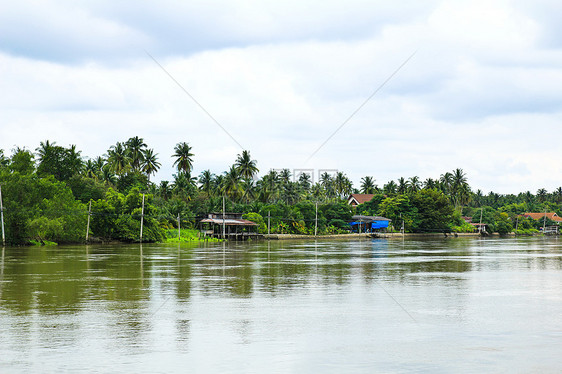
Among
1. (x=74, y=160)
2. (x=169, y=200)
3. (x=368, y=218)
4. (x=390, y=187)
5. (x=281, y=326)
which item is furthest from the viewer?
(x=390, y=187)

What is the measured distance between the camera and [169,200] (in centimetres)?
10094

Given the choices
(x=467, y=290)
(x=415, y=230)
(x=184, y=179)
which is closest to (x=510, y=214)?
(x=415, y=230)

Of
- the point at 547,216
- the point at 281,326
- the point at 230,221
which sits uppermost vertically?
the point at 230,221

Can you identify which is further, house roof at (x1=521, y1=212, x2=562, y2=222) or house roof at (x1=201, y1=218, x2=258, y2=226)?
house roof at (x1=521, y1=212, x2=562, y2=222)

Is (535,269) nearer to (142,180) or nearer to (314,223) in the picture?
(314,223)

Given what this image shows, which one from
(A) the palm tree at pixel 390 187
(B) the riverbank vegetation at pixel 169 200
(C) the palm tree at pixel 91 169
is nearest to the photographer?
(B) the riverbank vegetation at pixel 169 200

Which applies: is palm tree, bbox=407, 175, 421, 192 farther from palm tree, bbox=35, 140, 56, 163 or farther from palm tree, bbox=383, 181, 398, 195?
palm tree, bbox=35, 140, 56, 163

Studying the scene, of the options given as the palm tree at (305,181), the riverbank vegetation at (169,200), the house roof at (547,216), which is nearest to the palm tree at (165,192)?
the riverbank vegetation at (169,200)

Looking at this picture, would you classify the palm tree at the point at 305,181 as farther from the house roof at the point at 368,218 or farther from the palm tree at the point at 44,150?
the palm tree at the point at 44,150

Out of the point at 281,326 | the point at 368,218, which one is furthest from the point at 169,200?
the point at 281,326

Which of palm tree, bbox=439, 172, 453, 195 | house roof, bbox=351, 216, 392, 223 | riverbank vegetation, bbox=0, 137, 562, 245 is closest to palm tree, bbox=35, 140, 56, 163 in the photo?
riverbank vegetation, bbox=0, 137, 562, 245

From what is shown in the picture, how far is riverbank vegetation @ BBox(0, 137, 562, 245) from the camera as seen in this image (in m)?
68.2

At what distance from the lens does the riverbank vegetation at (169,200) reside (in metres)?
68.2

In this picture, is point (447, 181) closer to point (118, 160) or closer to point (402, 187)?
point (402, 187)
